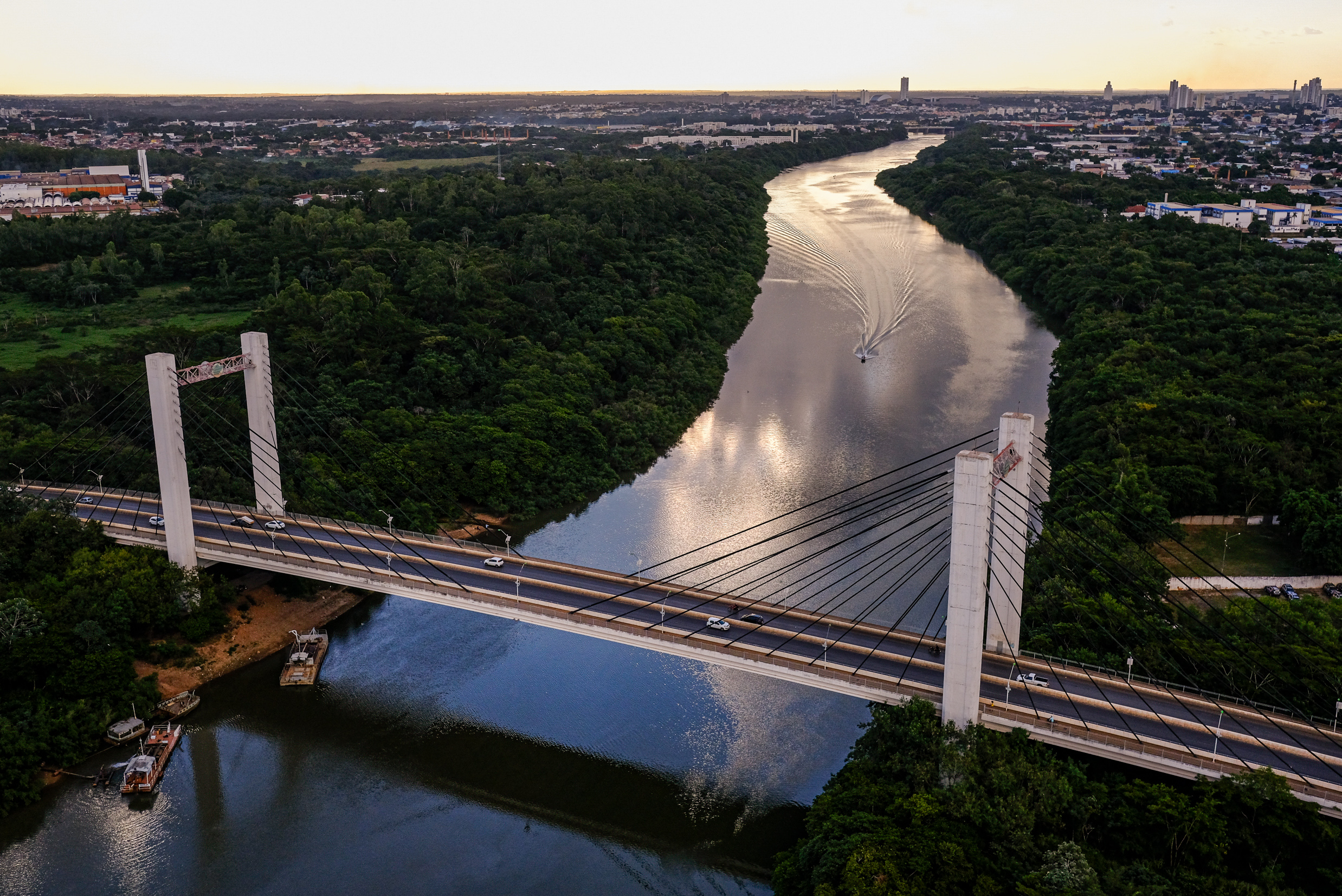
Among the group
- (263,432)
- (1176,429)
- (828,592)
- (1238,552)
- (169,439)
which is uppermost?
(169,439)

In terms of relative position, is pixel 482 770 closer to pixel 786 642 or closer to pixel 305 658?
pixel 305 658

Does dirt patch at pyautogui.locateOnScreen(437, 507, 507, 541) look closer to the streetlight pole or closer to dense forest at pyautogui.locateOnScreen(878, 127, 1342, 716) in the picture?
dense forest at pyautogui.locateOnScreen(878, 127, 1342, 716)


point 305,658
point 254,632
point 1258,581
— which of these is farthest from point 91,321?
point 1258,581

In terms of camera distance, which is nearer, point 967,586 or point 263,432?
point 967,586

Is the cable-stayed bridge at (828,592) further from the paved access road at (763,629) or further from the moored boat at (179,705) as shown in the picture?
the moored boat at (179,705)

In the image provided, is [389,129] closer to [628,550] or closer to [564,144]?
[564,144]
